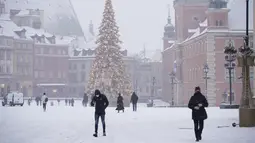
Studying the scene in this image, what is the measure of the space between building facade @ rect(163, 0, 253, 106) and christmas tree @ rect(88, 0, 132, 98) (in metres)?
14.0

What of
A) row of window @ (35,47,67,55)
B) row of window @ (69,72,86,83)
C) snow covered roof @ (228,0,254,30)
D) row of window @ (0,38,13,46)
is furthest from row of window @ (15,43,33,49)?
snow covered roof @ (228,0,254,30)

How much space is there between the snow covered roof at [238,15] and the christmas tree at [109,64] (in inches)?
771

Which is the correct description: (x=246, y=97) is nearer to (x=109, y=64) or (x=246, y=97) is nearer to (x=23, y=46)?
(x=109, y=64)

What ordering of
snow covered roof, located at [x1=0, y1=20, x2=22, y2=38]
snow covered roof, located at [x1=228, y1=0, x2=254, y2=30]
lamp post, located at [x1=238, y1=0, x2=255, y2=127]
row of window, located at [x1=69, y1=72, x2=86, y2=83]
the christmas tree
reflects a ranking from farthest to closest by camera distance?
row of window, located at [x1=69, y1=72, x2=86, y2=83] < snow covered roof, located at [x1=0, y1=20, x2=22, y2=38] < snow covered roof, located at [x1=228, y1=0, x2=254, y2=30] < the christmas tree < lamp post, located at [x1=238, y1=0, x2=255, y2=127]

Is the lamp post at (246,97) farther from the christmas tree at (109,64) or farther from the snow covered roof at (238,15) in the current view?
the snow covered roof at (238,15)

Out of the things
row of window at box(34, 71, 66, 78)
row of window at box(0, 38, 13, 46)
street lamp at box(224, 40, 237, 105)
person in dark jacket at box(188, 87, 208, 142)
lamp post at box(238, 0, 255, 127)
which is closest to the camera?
person in dark jacket at box(188, 87, 208, 142)

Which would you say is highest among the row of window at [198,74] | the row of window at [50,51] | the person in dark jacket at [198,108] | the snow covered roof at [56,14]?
the snow covered roof at [56,14]

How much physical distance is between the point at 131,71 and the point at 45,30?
2125 centimetres

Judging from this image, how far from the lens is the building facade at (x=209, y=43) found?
2667 inches

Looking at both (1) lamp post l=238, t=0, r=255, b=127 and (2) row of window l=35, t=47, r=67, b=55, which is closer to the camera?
(1) lamp post l=238, t=0, r=255, b=127

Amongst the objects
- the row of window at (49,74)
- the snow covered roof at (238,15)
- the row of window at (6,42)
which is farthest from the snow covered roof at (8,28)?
the snow covered roof at (238,15)

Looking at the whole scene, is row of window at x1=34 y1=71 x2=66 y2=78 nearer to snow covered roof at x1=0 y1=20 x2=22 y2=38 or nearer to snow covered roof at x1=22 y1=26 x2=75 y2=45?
snow covered roof at x1=22 y1=26 x2=75 y2=45

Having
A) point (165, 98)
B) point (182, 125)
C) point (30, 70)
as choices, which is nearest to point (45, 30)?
point (30, 70)

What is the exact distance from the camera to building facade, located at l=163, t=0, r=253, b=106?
6775cm
